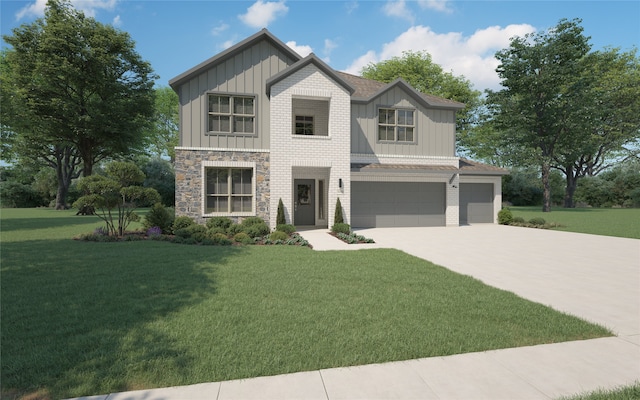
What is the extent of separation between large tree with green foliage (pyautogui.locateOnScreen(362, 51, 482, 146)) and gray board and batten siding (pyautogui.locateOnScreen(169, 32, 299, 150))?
25843mm

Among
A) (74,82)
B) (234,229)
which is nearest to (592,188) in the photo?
(234,229)

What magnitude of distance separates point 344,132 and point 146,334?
40.3ft

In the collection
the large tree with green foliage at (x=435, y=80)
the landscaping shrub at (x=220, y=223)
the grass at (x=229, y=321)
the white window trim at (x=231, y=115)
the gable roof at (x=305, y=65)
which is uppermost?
the large tree with green foliage at (x=435, y=80)

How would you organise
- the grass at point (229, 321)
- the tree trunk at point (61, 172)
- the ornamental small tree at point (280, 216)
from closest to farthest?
the grass at point (229, 321) < the ornamental small tree at point (280, 216) < the tree trunk at point (61, 172)

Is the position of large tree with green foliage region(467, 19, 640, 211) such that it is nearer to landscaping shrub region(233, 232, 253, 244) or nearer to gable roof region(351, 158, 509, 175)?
gable roof region(351, 158, 509, 175)

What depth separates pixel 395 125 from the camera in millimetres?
17297

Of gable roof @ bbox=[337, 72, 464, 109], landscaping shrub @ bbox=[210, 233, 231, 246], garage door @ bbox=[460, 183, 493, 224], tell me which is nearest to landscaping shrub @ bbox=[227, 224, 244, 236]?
landscaping shrub @ bbox=[210, 233, 231, 246]

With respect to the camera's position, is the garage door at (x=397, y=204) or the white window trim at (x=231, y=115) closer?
the white window trim at (x=231, y=115)

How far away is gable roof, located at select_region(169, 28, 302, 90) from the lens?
13.6 m

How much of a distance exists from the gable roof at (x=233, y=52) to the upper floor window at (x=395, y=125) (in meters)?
5.52

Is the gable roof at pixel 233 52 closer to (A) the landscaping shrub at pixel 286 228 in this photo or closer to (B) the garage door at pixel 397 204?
(B) the garage door at pixel 397 204

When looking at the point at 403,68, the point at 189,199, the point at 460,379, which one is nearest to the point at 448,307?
the point at 460,379

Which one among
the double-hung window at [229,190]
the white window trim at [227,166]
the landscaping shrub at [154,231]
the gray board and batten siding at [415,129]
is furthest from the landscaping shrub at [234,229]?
the gray board and batten siding at [415,129]

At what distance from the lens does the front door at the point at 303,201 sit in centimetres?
1670
